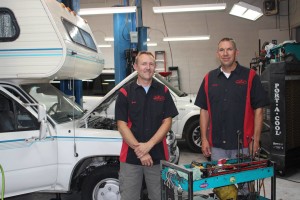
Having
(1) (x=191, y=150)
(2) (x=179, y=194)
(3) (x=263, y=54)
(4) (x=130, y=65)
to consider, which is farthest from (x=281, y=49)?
(2) (x=179, y=194)

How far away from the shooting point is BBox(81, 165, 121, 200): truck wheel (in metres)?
4.20

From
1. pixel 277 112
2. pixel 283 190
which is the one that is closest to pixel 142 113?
pixel 283 190

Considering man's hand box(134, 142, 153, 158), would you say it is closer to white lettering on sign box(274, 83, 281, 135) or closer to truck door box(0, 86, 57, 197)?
truck door box(0, 86, 57, 197)

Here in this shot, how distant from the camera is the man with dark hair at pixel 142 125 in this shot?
3.13 meters

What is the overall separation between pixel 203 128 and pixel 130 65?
5633 mm

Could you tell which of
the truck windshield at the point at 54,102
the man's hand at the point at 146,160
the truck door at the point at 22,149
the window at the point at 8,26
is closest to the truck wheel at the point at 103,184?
the truck door at the point at 22,149

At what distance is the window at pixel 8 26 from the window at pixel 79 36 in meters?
0.61

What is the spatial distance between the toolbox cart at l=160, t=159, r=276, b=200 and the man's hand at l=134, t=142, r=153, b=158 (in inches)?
8.0

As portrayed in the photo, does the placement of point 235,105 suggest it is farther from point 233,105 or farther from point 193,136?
point 193,136

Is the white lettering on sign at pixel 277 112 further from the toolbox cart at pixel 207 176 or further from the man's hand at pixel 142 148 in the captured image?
the man's hand at pixel 142 148

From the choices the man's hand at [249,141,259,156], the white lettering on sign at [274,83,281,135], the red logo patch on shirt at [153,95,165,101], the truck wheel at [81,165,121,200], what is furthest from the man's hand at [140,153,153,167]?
the white lettering on sign at [274,83,281,135]

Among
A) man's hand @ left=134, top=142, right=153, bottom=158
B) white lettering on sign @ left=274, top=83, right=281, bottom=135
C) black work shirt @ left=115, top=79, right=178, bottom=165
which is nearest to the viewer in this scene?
man's hand @ left=134, top=142, right=153, bottom=158

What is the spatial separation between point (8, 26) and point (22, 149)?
142 cm

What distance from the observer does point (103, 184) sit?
4.25 metres
